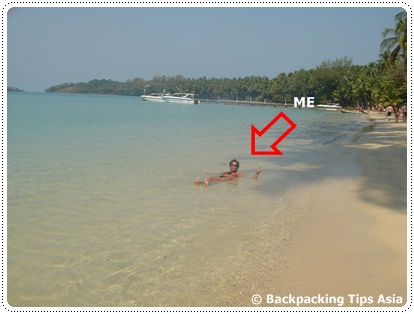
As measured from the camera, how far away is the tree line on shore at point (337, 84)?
3853 cm

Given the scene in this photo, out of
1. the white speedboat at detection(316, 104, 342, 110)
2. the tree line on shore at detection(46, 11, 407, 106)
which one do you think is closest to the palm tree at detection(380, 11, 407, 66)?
the tree line on shore at detection(46, 11, 407, 106)

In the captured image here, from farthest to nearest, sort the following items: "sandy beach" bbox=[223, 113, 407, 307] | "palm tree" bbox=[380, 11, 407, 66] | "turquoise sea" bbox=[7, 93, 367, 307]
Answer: "palm tree" bbox=[380, 11, 407, 66], "turquoise sea" bbox=[7, 93, 367, 307], "sandy beach" bbox=[223, 113, 407, 307]

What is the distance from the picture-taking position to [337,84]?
331 feet

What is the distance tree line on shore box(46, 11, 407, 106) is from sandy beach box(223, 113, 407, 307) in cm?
2881

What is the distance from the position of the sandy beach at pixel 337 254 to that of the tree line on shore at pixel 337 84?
2881 cm

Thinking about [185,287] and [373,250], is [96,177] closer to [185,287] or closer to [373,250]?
[185,287]

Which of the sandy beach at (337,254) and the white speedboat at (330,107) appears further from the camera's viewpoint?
the white speedboat at (330,107)

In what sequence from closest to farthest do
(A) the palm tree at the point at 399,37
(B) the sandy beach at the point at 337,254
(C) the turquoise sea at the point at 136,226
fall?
1. (B) the sandy beach at the point at 337,254
2. (C) the turquoise sea at the point at 136,226
3. (A) the palm tree at the point at 399,37

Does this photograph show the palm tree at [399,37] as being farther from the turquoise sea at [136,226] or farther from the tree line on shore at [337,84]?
the turquoise sea at [136,226]

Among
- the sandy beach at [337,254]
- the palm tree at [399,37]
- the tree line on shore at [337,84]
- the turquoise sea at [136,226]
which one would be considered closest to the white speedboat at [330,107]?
the tree line on shore at [337,84]

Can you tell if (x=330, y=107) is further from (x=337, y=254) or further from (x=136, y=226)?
(x=337, y=254)

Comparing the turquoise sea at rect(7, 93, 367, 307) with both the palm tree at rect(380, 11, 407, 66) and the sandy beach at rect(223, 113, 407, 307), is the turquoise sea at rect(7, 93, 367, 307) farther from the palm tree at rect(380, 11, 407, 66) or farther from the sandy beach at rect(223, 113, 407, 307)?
the palm tree at rect(380, 11, 407, 66)

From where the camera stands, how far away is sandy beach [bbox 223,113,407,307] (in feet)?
14.0

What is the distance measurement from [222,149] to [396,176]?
793 centimetres
